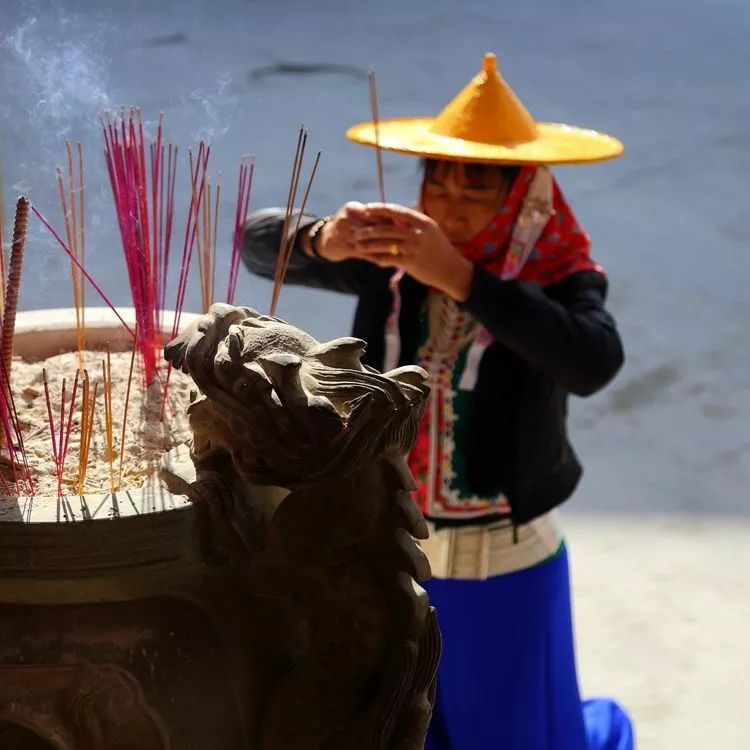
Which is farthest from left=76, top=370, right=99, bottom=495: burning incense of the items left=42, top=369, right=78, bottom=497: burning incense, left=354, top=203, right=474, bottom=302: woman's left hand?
left=354, top=203, right=474, bottom=302: woman's left hand

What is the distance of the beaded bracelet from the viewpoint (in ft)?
4.67

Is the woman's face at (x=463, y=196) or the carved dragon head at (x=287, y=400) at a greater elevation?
the carved dragon head at (x=287, y=400)

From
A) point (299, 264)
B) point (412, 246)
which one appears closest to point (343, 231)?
point (412, 246)

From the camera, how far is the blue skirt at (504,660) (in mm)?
Result: 1514

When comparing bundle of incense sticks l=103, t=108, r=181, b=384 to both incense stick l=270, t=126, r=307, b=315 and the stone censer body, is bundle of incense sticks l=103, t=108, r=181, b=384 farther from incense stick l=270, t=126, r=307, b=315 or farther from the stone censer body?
the stone censer body

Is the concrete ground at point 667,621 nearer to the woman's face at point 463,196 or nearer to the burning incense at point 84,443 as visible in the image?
the woman's face at point 463,196

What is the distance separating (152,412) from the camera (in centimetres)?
91

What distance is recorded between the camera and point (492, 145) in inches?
56.2

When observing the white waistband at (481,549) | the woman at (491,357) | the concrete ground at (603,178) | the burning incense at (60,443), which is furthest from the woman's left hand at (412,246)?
the burning incense at (60,443)

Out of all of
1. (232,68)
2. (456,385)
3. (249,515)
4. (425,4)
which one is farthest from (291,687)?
(425,4)

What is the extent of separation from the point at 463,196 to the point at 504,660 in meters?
0.60

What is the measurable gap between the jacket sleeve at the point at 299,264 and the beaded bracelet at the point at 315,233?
0.10ft

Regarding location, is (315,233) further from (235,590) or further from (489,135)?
(235,590)

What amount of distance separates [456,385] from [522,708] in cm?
44
